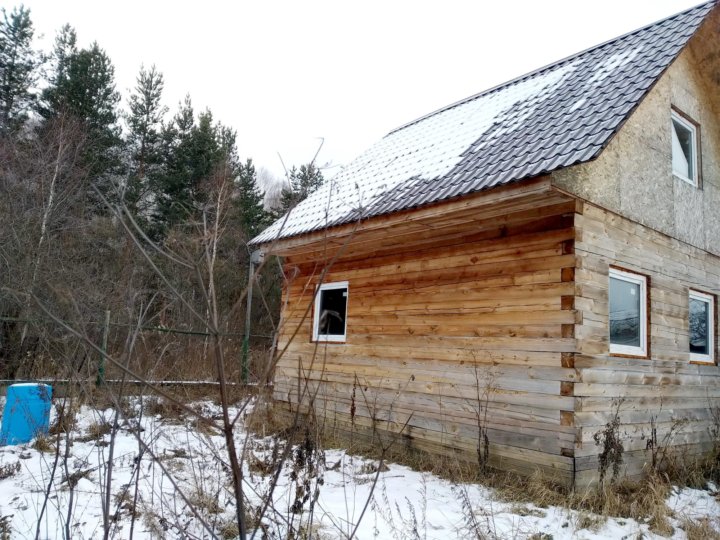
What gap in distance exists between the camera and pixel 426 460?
6422 mm

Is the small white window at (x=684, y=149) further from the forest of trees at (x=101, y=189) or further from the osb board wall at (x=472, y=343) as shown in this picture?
the forest of trees at (x=101, y=189)

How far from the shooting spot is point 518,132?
6730 millimetres

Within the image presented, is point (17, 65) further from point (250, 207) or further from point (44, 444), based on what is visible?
point (44, 444)

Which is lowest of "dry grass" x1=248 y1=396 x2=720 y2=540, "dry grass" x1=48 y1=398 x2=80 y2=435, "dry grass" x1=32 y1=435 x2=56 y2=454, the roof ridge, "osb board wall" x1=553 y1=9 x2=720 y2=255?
"dry grass" x1=32 y1=435 x2=56 y2=454

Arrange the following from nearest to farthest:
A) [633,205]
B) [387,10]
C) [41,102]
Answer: [633,205] → [387,10] → [41,102]

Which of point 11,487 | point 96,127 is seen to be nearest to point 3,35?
point 96,127

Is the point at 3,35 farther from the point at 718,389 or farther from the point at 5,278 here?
the point at 718,389

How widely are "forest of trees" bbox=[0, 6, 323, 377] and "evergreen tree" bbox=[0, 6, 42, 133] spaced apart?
4cm

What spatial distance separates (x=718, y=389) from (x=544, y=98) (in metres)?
4.71

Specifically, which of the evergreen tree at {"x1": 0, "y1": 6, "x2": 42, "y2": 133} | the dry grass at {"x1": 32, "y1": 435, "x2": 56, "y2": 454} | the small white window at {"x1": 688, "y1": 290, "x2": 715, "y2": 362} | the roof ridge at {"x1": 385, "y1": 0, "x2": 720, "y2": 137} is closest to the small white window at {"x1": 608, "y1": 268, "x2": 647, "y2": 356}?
the small white window at {"x1": 688, "y1": 290, "x2": 715, "y2": 362}

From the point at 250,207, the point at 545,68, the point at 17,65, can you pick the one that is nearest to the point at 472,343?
the point at 545,68

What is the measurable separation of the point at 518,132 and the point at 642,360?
10.0 ft

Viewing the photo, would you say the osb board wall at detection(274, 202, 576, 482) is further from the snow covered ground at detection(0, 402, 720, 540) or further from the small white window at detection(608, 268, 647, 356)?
the small white window at detection(608, 268, 647, 356)

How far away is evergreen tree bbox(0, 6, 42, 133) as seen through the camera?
18.0m
